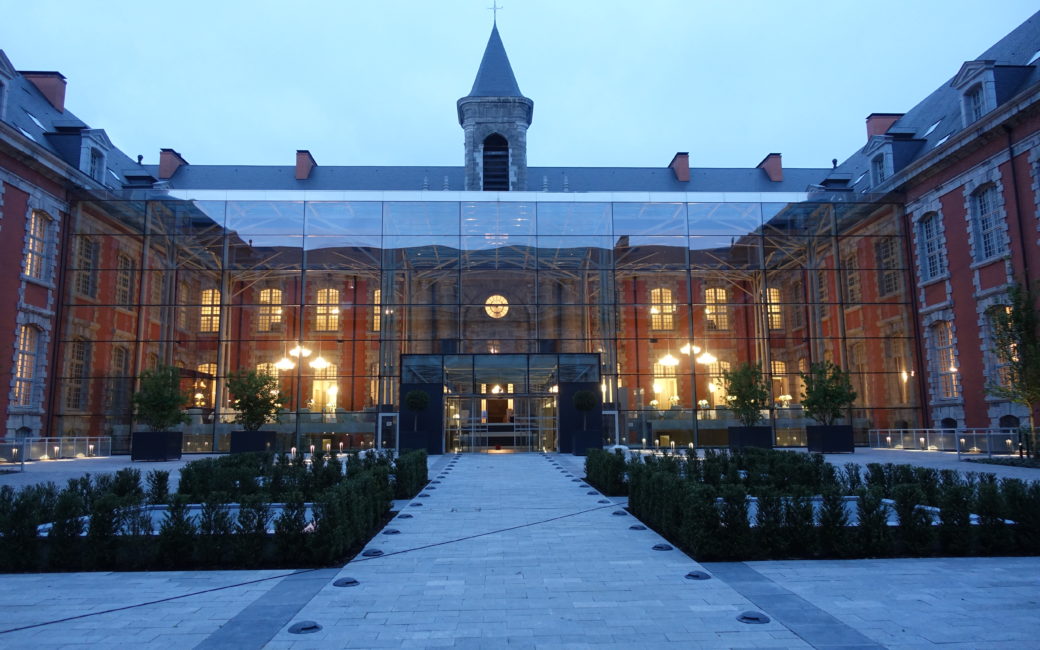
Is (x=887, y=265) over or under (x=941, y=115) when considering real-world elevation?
under

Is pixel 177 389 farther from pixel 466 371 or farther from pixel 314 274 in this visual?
pixel 314 274

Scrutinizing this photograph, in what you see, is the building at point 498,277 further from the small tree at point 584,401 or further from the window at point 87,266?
the small tree at point 584,401

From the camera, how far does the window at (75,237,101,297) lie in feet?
85.0

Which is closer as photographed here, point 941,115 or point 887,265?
point 941,115

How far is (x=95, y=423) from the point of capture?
→ 25.9 m

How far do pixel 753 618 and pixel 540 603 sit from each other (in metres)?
1.52

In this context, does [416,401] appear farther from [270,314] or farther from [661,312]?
[661,312]

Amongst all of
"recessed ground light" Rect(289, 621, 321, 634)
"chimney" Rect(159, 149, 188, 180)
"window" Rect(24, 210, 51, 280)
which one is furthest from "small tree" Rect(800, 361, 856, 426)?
"chimney" Rect(159, 149, 188, 180)

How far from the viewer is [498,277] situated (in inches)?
1200

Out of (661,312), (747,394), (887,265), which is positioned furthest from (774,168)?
(747,394)

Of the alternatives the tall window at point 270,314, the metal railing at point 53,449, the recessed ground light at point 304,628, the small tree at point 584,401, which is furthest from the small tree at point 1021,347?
the tall window at point 270,314

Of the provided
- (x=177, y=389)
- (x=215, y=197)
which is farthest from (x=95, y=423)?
(x=215, y=197)

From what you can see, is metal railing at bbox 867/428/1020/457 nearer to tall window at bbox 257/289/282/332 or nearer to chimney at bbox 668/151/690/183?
chimney at bbox 668/151/690/183

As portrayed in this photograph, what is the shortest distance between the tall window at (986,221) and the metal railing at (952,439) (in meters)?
5.78
